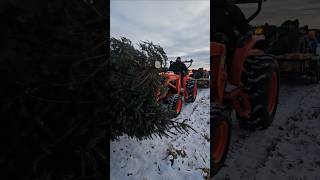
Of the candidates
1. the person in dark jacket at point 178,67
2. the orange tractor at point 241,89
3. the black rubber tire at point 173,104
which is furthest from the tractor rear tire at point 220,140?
the person in dark jacket at point 178,67

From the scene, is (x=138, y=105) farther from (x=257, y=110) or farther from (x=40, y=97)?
(x=257, y=110)

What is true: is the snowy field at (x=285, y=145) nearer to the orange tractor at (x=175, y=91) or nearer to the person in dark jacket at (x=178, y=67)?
the orange tractor at (x=175, y=91)

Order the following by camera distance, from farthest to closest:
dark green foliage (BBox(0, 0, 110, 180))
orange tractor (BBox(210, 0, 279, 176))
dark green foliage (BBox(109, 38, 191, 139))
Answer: orange tractor (BBox(210, 0, 279, 176)) < dark green foliage (BBox(109, 38, 191, 139)) < dark green foliage (BBox(0, 0, 110, 180))

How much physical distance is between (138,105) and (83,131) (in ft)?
1.08

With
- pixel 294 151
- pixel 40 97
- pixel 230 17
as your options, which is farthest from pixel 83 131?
pixel 294 151

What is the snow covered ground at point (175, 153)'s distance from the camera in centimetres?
206

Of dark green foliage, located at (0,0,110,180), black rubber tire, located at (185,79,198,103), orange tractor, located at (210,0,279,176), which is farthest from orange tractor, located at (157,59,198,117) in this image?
dark green foliage, located at (0,0,110,180)

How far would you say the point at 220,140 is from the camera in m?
2.21

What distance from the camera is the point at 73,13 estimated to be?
6.51ft

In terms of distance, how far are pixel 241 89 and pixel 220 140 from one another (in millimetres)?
314

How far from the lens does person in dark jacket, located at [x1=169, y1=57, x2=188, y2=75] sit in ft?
6.96

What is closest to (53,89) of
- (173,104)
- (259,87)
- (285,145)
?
(173,104)

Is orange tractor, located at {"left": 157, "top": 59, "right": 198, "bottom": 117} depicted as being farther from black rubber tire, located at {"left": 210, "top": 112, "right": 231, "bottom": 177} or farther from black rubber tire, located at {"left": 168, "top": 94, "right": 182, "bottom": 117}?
black rubber tire, located at {"left": 210, "top": 112, "right": 231, "bottom": 177}

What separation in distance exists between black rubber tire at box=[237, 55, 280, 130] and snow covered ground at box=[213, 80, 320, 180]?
0.05 metres
